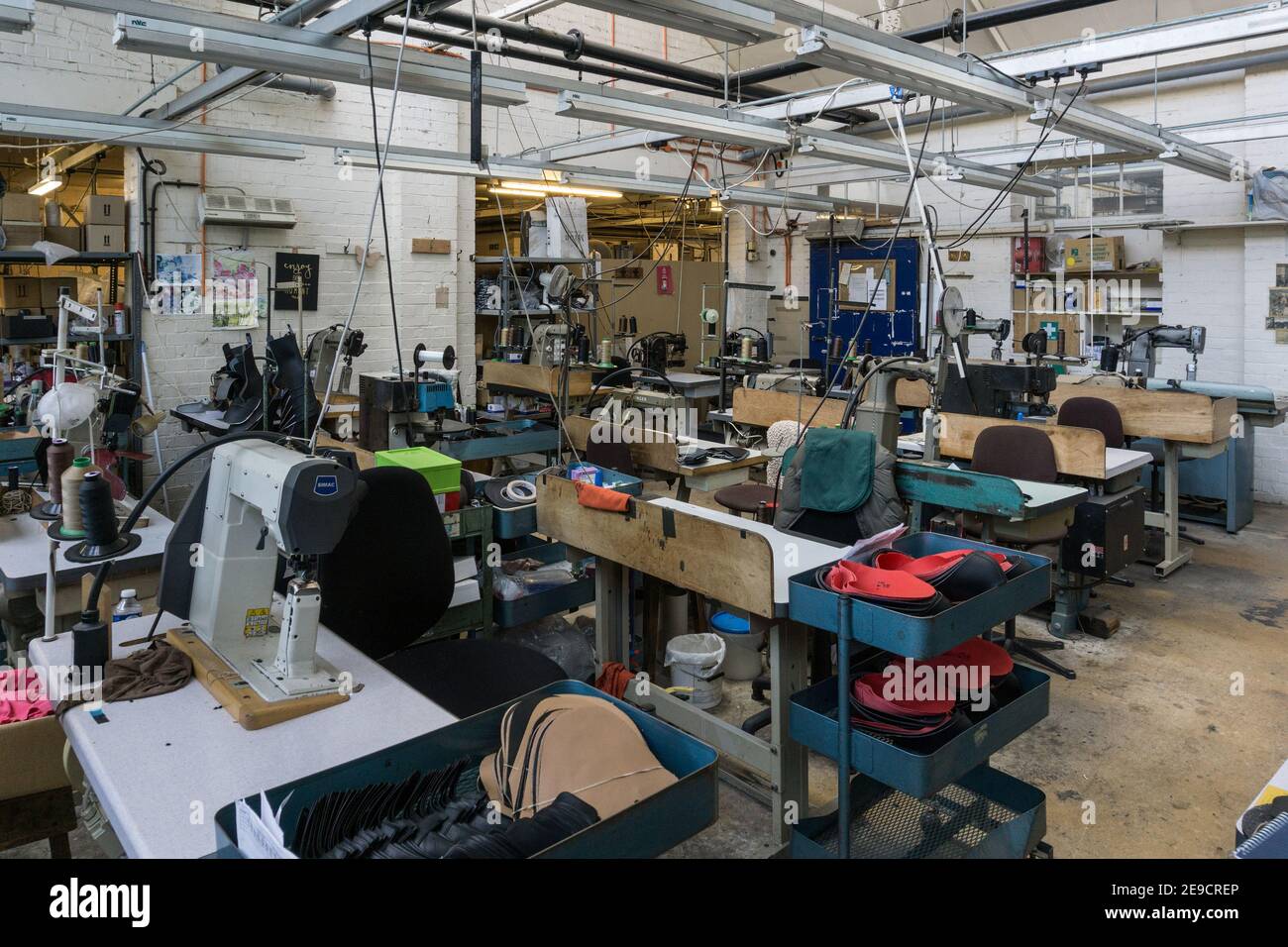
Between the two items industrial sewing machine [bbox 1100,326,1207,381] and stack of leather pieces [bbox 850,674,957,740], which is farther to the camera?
industrial sewing machine [bbox 1100,326,1207,381]

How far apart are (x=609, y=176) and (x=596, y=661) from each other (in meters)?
3.50

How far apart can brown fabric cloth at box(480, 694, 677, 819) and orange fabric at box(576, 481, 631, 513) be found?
1.22 metres

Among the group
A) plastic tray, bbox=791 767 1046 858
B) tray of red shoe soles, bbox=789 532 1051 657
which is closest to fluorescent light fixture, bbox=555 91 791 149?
tray of red shoe soles, bbox=789 532 1051 657

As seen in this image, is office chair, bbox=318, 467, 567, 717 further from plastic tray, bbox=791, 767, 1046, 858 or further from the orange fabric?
plastic tray, bbox=791, 767, 1046, 858

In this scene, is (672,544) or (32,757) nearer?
(32,757)

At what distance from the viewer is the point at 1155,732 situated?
3.10m

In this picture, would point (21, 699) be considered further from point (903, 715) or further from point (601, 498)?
point (903, 715)

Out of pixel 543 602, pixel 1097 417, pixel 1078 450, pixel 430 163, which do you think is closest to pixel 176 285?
pixel 430 163

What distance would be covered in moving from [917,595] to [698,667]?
4.30ft

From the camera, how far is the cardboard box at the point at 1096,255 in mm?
6797

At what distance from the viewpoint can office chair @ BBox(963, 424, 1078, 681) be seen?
11.8 feet

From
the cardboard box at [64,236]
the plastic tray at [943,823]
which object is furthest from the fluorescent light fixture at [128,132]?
the plastic tray at [943,823]

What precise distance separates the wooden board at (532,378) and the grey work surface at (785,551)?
283cm

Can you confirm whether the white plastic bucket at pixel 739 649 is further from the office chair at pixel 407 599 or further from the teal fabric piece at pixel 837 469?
the office chair at pixel 407 599
